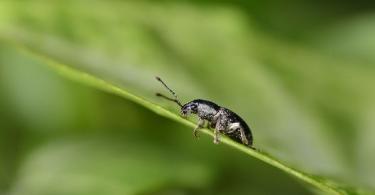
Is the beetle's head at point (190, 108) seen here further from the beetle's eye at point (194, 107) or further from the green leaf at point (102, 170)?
the green leaf at point (102, 170)

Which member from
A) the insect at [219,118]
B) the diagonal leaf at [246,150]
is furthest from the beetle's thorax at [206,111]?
the diagonal leaf at [246,150]

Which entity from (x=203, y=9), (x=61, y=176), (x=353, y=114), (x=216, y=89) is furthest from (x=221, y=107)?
(x=203, y=9)

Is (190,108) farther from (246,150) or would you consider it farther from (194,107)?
(246,150)

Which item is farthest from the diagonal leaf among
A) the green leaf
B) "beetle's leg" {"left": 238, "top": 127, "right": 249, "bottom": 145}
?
the green leaf

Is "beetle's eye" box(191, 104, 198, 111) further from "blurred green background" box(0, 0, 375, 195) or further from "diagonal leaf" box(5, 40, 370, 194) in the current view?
"diagonal leaf" box(5, 40, 370, 194)

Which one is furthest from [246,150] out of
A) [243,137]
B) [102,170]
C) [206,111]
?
[102,170]

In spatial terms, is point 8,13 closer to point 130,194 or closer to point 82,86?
point 82,86
